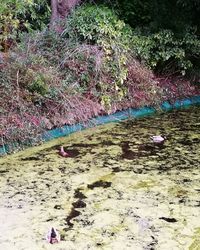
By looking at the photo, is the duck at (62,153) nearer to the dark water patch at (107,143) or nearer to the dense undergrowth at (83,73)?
the dense undergrowth at (83,73)

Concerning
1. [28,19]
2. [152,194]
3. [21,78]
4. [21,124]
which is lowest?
[152,194]

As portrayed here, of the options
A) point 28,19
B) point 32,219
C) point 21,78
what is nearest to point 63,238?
point 32,219

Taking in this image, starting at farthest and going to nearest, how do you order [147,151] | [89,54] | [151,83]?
[151,83], [89,54], [147,151]

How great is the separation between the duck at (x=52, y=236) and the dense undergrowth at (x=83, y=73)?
1.81 meters

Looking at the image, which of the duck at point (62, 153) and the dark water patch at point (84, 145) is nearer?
the duck at point (62, 153)

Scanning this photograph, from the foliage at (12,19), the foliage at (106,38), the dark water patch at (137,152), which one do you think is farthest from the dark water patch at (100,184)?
the foliage at (12,19)

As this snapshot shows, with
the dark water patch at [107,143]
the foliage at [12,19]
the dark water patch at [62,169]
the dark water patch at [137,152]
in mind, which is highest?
the foliage at [12,19]

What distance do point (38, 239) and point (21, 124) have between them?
198cm

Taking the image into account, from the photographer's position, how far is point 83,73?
18.3ft

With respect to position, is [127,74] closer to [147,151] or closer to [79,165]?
[147,151]

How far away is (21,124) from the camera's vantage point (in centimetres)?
446

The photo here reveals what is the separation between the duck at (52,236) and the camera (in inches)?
101

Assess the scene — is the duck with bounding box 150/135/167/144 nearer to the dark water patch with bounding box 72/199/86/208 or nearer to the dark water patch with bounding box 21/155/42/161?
the dark water patch with bounding box 21/155/42/161

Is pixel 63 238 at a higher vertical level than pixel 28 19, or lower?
lower
